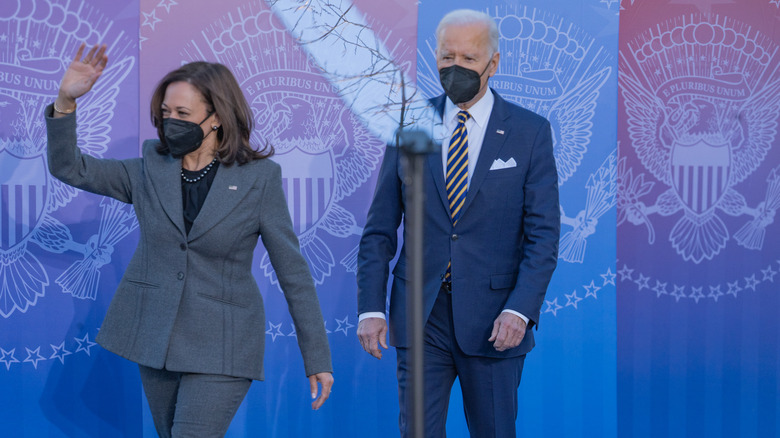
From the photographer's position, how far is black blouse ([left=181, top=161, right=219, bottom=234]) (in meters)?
2.59

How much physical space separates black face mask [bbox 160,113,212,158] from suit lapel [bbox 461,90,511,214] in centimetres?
83

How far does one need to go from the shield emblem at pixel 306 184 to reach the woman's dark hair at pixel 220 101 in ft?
3.57

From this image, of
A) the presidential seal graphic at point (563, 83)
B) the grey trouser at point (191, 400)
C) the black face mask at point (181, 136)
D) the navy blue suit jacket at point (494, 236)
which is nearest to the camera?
the grey trouser at point (191, 400)

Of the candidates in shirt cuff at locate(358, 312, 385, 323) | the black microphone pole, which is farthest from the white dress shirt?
the black microphone pole

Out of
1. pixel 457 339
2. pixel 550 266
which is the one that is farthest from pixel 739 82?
pixel 457 339

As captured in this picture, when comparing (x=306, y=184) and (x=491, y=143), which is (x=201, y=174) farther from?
(x=306, y=184)

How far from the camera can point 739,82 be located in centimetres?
397

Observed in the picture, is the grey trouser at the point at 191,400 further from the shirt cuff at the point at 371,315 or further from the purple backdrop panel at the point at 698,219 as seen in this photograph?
the purple backdrop panel at the point at 698,219

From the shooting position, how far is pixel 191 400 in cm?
249

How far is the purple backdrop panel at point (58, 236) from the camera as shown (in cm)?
357

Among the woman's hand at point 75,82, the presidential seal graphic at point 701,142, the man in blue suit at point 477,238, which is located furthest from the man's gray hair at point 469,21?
the presidential seal graphic at point 701,142

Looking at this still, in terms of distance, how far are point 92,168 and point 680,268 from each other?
2585 millimetres

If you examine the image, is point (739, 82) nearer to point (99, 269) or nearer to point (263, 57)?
point (263, 57)

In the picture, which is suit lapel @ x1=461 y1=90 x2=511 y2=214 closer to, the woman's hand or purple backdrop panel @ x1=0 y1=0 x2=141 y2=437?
the woman's hand
